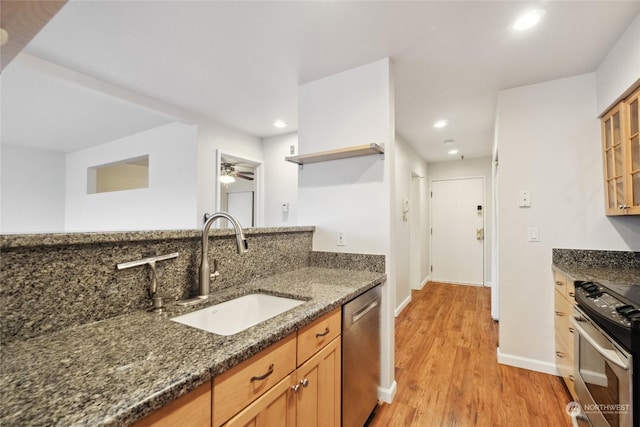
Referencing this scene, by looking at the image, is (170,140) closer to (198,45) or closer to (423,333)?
(198,45)

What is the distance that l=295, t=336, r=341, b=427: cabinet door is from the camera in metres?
1.07

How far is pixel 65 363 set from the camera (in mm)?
708

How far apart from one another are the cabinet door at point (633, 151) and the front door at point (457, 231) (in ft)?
11.0

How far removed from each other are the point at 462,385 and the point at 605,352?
1.16 meters

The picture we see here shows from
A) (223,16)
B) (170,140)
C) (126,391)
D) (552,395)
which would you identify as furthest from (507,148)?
(170,140)

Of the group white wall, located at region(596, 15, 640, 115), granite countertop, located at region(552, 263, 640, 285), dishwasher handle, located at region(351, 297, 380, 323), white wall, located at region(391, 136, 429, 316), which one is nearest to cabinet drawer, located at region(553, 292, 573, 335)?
granite countertop, located at region(552, 263, 640, 285)

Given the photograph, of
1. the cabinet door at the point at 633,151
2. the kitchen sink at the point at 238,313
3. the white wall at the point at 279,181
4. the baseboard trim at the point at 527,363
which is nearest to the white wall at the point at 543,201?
the baseboard trim at the point at 527,363

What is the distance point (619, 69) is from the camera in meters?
1.73

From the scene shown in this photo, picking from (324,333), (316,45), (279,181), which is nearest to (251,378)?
(324,333)

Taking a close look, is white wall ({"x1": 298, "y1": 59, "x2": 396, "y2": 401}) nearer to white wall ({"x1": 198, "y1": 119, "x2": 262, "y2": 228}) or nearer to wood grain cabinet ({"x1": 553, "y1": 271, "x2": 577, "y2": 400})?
wood grain cabinet ({"x1": 553, "y1": 271, "x2": 577, "y2": 400})

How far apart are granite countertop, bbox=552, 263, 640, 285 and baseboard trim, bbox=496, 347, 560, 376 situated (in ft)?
2.68

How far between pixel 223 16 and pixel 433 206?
15.6ft

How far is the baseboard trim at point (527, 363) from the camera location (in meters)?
2.21

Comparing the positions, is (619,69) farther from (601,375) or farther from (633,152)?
(601,375)
